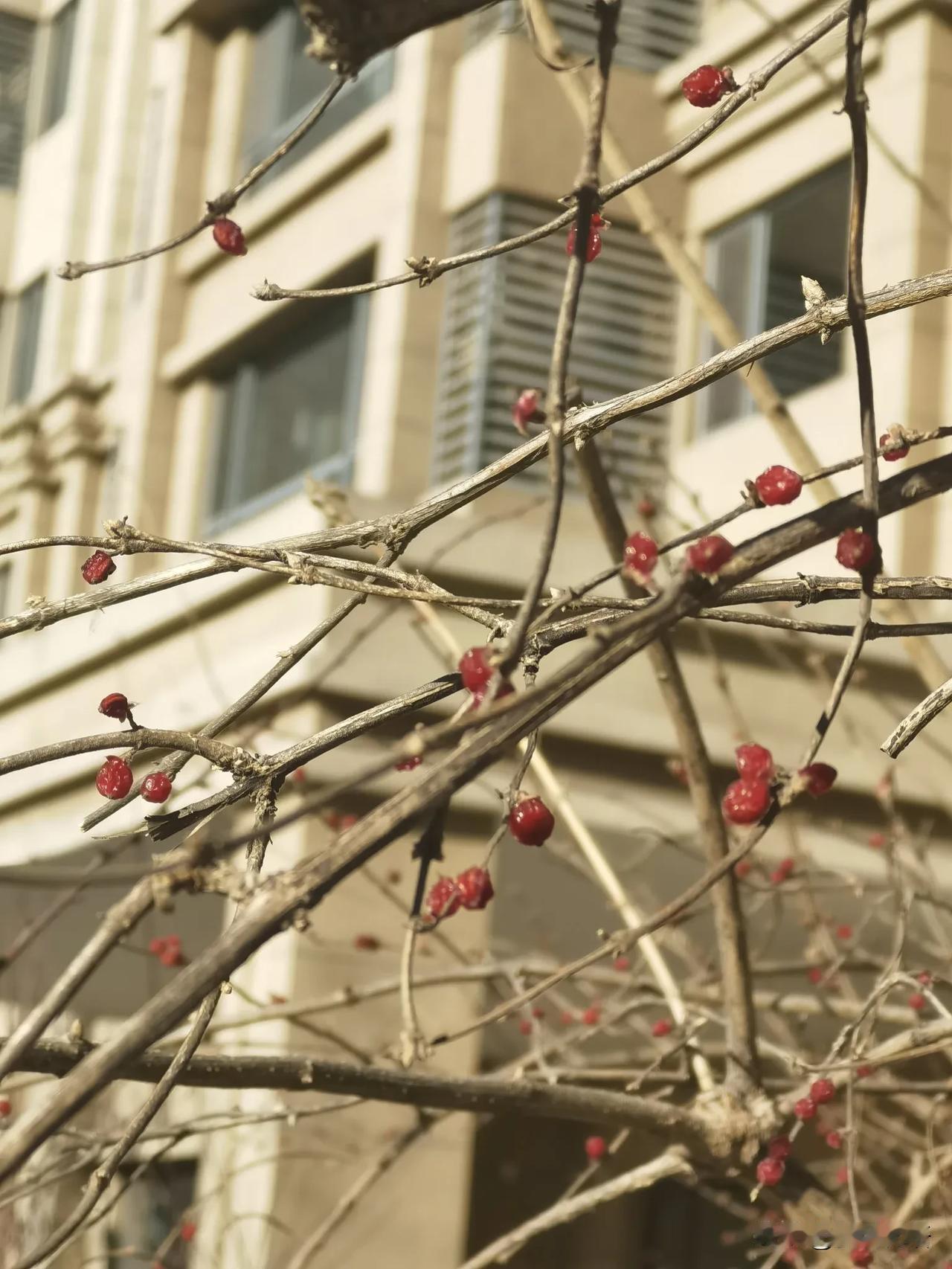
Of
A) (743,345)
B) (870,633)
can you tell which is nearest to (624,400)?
(743,345)

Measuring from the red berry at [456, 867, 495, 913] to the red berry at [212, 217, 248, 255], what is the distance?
2.99 feet

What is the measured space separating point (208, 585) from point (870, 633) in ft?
17.1

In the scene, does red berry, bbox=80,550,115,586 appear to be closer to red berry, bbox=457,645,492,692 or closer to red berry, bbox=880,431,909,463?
red berry, bbox=457,645,492,692

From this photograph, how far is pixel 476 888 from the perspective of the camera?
1.99 meters

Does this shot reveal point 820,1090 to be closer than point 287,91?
Yes

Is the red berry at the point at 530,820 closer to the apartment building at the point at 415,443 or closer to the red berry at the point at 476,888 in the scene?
the red berry at the point at 476,888

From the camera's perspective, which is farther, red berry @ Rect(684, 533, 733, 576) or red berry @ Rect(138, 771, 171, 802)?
red berry @ Rect(138, 771, 171, 802)

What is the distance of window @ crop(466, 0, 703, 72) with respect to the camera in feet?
32.6

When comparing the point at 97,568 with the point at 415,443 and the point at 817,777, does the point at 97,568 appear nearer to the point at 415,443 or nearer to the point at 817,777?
the point at 817,777

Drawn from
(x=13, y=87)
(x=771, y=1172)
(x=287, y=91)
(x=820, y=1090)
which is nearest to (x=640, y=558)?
(x=820, y=1090)

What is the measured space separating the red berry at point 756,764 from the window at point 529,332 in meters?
6.84

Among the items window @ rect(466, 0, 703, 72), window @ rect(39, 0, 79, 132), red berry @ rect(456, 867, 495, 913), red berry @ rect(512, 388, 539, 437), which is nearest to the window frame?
window @ rect(466, 0, 703, 72)

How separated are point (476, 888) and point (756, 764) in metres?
0.35

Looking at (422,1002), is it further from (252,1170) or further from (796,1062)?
(796,1062)
